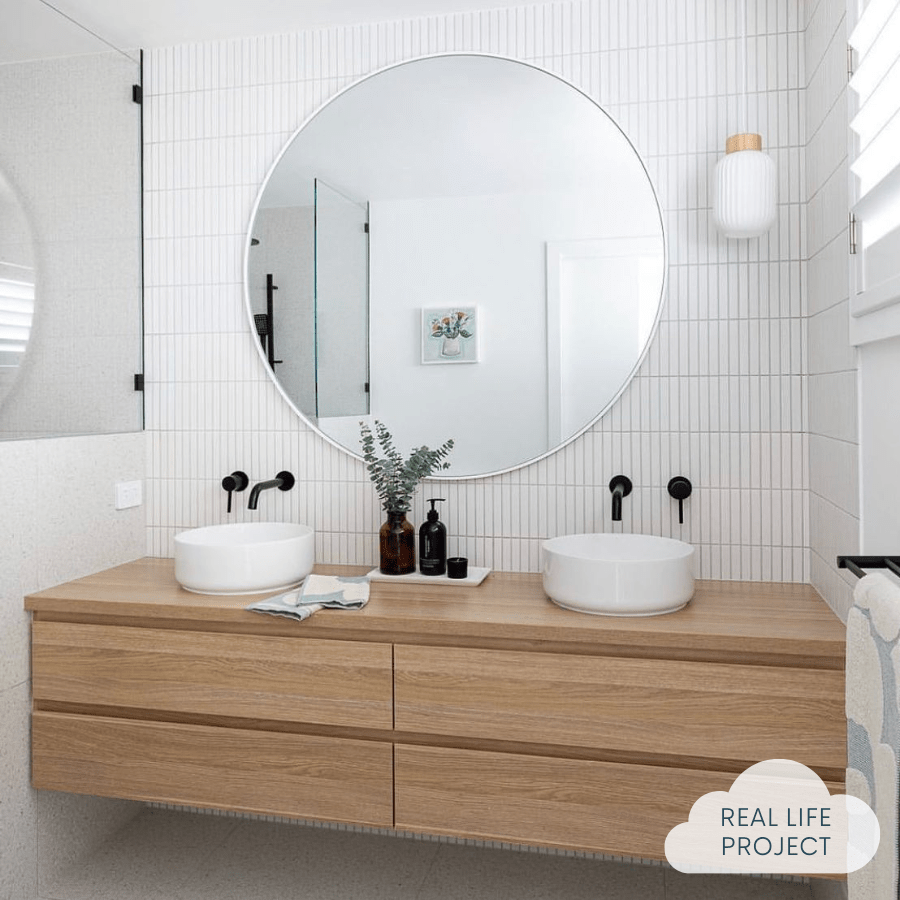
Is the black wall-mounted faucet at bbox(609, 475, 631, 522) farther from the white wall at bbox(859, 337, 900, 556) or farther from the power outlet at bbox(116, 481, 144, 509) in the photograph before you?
the power outlet at bbox(116, 481, 144, 509)

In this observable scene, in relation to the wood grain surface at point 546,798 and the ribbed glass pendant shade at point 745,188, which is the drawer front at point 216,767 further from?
the ribbed glass pendant shade at point 745,188

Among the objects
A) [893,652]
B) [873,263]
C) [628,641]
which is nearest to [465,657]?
[628,641]

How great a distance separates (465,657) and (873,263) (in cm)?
113

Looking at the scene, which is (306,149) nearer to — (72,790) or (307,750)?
(307,750)

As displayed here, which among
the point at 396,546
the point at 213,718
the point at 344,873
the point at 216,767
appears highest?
the point at 396,546

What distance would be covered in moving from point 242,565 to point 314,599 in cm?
22

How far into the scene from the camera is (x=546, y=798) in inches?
68.9

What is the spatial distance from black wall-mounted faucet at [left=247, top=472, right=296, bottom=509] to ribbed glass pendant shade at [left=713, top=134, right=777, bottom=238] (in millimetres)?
1359

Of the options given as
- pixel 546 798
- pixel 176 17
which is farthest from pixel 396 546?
pixel 176 17

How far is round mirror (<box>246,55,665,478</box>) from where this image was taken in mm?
2184

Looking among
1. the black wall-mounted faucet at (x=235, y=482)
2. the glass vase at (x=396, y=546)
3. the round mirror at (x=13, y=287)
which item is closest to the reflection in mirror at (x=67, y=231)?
the round mirror at (x=13, y=287)

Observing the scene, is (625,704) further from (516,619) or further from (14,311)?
(14,311)

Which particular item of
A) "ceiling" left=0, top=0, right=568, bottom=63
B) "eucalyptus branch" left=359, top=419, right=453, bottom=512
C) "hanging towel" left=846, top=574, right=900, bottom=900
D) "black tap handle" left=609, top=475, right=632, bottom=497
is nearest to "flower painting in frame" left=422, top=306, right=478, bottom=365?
"eucalyptus branch" left=359, top=419, right=453, bottom=512

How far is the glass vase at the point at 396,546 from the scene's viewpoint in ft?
7.08
